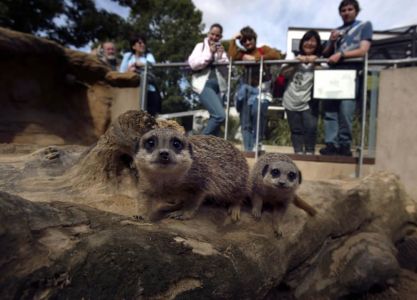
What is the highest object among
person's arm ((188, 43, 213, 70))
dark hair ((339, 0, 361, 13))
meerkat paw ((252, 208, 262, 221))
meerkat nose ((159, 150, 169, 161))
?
dark hair ((339, 0, 361, 13))

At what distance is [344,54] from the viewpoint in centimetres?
453

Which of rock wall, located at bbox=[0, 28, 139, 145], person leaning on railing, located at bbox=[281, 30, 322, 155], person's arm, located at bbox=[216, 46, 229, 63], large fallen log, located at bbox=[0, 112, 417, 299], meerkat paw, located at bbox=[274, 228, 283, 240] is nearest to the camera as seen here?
large fallen log, located at bbox=[0, 112, 417, 299]

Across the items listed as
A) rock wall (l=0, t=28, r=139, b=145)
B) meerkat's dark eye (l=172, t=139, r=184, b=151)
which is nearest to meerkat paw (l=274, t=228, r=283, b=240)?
meerkat's dark eye (l=172, t=139, r=184, b=151)

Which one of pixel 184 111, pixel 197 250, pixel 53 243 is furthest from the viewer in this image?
pixel 184 111

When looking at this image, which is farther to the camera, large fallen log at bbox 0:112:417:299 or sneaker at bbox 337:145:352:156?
sneaker at bbox 337:145:352:156

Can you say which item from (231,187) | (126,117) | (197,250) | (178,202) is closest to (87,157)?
(126,117)

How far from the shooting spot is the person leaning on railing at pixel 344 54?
4500mm

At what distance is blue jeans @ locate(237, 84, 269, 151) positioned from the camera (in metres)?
4.84

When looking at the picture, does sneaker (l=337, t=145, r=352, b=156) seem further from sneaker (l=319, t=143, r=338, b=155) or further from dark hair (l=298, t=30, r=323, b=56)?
dark hair (l=298, t=30, r=323, b=56)

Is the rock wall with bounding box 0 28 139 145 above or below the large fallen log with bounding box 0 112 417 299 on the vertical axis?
above

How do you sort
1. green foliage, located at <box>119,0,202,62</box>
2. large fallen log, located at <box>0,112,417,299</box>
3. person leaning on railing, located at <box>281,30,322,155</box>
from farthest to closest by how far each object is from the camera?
green foliage, located at <box>119,0,202,62</box>
person leaning on railing, located at <box>281,30,322,155</box>
large fallen log, located at <box>0,112,417,299</box>

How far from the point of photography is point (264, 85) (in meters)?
4.88

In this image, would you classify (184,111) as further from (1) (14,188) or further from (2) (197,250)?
(2) (197,250)

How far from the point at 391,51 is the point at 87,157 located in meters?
5.28
